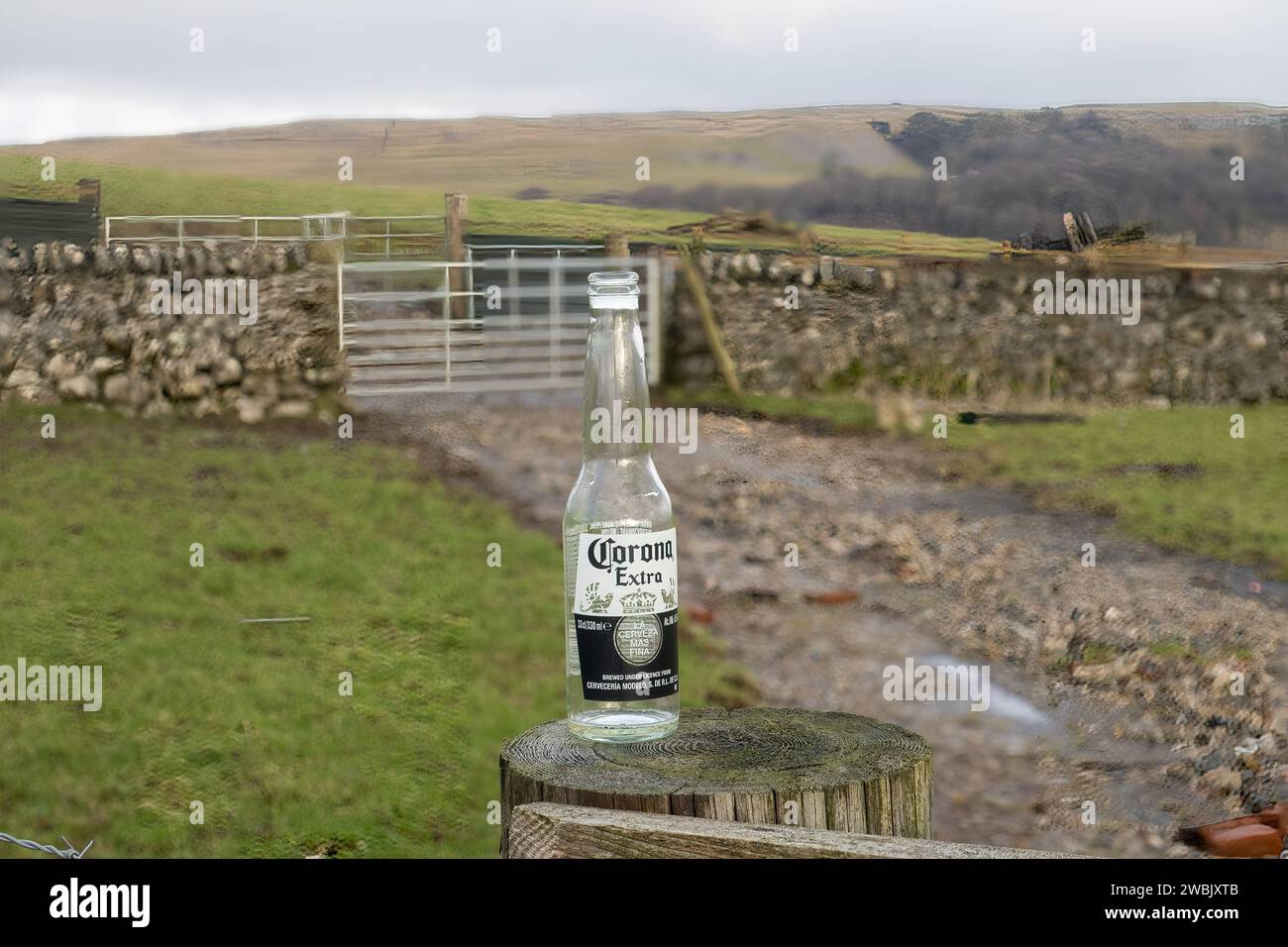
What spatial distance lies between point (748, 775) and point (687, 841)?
27 cm

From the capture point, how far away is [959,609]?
27.5ft

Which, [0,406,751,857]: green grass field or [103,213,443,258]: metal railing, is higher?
[103,213,443,258]: metal railing

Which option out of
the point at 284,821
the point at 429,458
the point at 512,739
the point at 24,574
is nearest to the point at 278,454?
the point at 429,458

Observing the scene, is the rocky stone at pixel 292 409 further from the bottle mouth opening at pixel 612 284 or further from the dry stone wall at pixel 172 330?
the bottle mouth opening at pixel 612 284

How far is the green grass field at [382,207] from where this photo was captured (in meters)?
11.2

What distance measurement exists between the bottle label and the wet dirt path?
175 inches

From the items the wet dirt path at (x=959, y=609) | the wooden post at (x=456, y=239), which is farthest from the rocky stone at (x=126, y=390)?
the wooden post at (x=456, y=239)

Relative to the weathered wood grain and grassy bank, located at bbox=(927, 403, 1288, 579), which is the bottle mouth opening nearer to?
the weathered wood grain

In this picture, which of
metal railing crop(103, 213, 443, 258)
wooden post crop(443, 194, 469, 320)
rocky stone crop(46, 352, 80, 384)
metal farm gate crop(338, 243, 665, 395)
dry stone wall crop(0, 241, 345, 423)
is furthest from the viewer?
metal railing crop(103, 213, 443, 258)

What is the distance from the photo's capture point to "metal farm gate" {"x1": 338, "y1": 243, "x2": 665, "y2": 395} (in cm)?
1116

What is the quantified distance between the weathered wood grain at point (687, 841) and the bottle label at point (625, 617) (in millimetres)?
283

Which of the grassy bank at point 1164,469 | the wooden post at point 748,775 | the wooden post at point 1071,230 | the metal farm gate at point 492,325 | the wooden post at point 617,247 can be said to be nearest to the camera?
the wooden post at point 748,775

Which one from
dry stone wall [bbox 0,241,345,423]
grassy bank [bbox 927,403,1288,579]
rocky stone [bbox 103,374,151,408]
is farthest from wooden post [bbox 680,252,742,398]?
rocky stone [bbox 103,374,151,408]

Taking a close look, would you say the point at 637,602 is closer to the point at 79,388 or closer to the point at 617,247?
the point at 617,247
